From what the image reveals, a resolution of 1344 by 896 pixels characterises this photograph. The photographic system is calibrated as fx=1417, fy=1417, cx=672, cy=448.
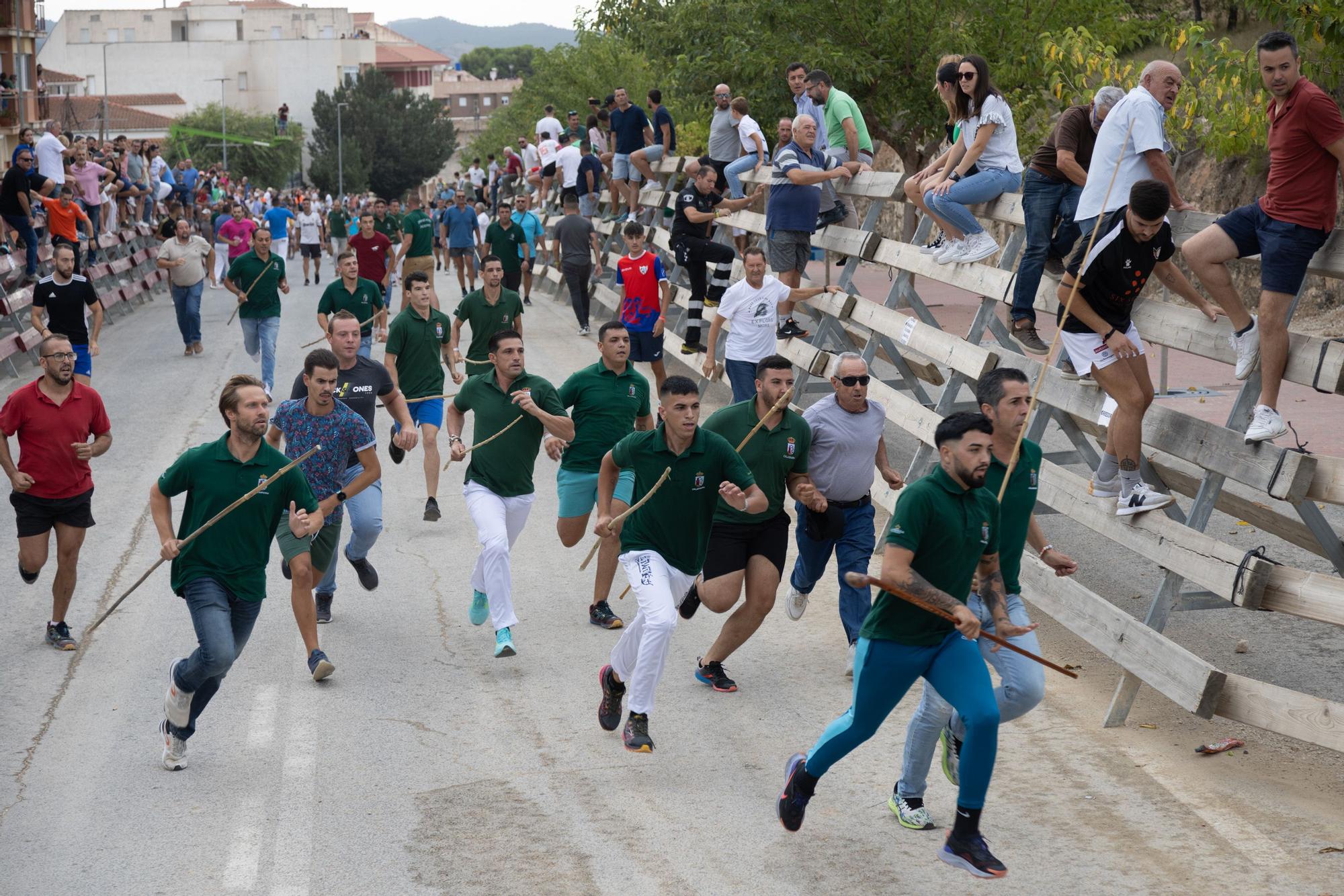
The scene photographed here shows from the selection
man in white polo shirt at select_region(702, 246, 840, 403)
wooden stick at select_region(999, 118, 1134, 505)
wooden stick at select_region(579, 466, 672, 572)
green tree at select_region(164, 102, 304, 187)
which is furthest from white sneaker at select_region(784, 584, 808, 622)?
green tree at select_region(164, 102, 304, 187)

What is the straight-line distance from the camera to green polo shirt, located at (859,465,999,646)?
588 cm

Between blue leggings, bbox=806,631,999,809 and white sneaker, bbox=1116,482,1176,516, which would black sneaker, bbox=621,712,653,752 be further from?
white sneaker, bbox=1116,482,1176,516

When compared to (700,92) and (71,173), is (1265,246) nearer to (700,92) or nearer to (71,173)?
(700,92)

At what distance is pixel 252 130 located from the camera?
4168 inches

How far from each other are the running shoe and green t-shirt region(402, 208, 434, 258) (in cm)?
1700

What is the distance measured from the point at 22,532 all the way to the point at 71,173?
728 inches

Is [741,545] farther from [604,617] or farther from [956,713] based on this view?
[956,713]

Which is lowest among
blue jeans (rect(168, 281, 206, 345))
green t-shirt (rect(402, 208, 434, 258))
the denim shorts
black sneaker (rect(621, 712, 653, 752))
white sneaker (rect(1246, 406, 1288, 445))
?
blue jeans (rect(168, 281, 206, 345))

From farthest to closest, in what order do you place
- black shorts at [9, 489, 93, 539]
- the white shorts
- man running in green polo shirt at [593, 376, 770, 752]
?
black shorts at [9, 489, 93, 539]
the white shorts
man running in green polo shirt at [593, 376, 770, 752]

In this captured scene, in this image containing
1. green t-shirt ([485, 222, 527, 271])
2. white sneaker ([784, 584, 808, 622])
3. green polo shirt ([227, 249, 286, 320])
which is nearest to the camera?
white sneaker ([784, 584, 808, 622])

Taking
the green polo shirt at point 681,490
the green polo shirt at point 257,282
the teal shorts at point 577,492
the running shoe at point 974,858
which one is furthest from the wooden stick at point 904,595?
the green polo shirt at point 257,282

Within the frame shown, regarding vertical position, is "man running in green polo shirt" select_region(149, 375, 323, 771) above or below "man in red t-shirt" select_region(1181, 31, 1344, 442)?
below

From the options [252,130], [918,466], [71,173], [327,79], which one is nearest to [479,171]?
[71,173]

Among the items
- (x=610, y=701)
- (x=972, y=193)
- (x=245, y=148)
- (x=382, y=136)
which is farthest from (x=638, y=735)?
(x=382, y=136)
